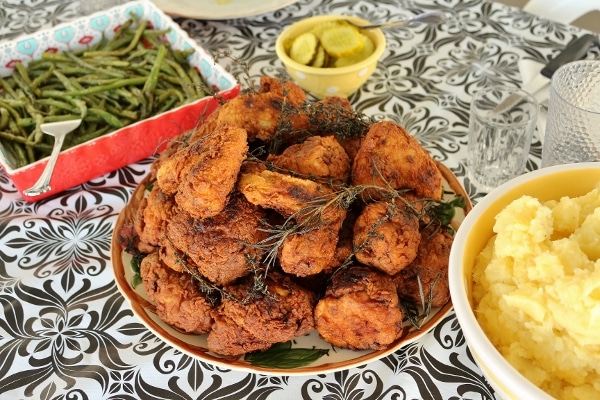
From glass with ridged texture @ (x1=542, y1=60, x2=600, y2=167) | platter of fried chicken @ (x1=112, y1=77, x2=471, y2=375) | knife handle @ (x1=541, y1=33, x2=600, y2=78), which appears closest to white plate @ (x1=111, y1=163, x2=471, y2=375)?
platter of fried chicken @ (x1=112, y1=77, x2=471, y2=375)

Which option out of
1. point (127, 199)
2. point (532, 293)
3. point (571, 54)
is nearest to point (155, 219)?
point (127, 199)

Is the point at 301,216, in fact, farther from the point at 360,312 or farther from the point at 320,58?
the point at 320,58

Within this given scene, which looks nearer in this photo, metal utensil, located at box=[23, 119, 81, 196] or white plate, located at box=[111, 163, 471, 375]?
white plate, located at box=[111, 163, 471, 375]

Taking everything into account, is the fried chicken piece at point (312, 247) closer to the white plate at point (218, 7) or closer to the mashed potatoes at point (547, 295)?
the mashed potatoes at point (547, 295)

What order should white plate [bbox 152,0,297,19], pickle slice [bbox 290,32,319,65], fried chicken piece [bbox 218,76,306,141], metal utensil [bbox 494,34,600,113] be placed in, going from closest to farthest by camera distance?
fried chicken piece [bbox 218,76,306,141] → metal utensil [bbox 494,34,600,113] → pickle slice [bbox 290,32,319,65] → white plate [bbox 152,0,297,19]

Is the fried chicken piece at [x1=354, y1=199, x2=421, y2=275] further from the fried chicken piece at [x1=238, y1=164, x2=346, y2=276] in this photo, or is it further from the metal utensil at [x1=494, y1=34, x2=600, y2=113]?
the metal utensil at [x1=494, y1=34, x2=600, y2=113]

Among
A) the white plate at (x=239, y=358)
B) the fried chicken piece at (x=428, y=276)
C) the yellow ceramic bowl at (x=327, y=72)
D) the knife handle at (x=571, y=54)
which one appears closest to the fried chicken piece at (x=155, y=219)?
the white plate at (x=239, y=358)

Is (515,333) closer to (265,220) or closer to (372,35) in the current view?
(265,220)
